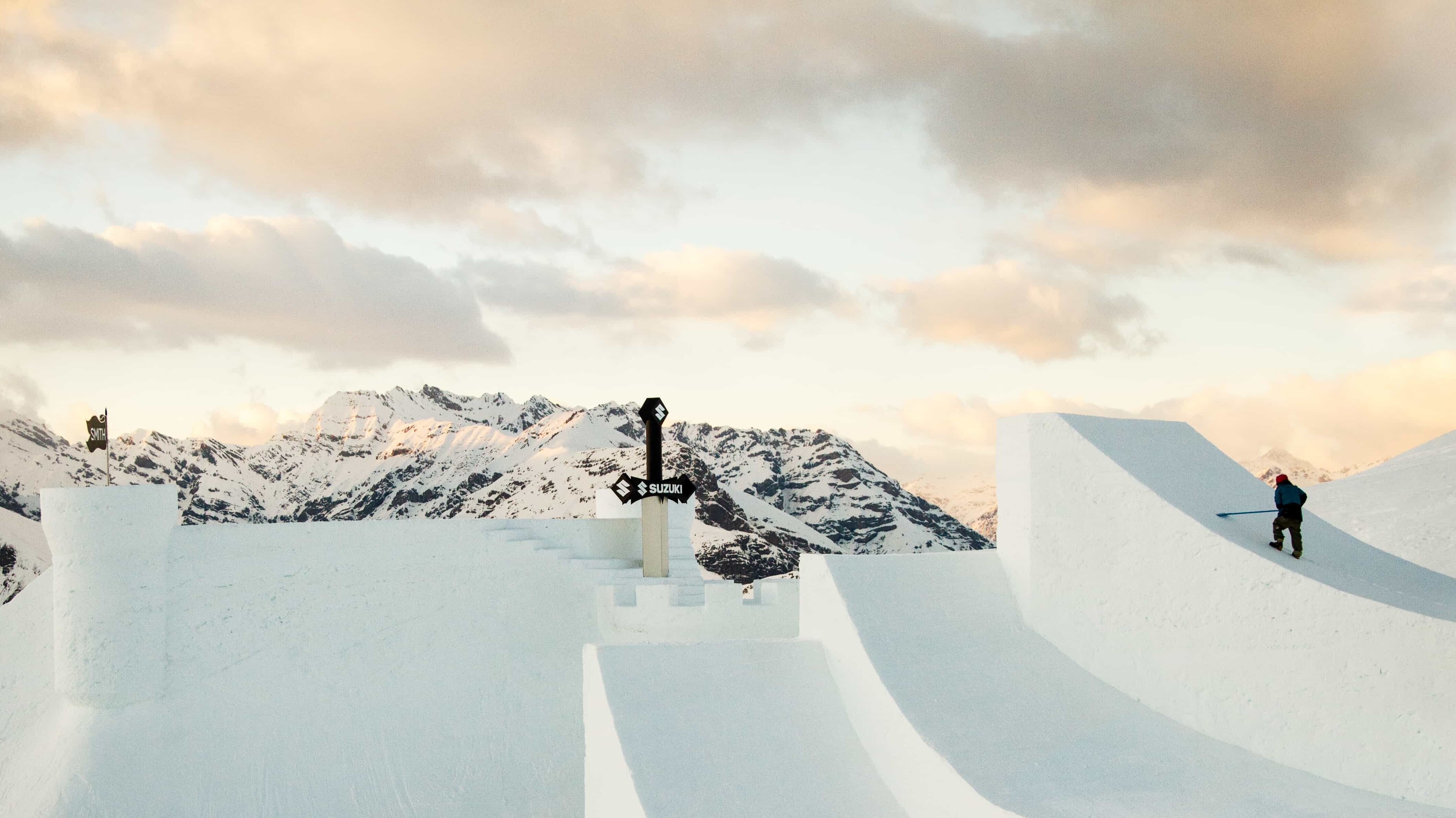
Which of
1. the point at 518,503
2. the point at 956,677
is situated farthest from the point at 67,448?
the point at 956,677

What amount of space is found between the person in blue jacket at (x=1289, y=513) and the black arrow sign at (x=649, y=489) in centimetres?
1307

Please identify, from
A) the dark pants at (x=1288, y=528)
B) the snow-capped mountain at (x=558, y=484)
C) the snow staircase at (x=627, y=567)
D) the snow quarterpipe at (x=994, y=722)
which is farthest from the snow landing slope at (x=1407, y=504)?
the snow-capped mountain at (x=558, y=484)

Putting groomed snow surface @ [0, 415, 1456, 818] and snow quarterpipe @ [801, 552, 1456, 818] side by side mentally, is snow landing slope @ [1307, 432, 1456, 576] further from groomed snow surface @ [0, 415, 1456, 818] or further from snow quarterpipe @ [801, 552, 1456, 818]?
snow quarterpipe @ [801, 552, 1456, 818]

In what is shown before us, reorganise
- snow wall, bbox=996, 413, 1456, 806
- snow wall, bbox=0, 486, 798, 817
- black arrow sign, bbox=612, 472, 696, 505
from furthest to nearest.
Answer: black arrow sign, bbox=612, 472, 696, 505 < snow wall, bbox=0, 486, 798, 817 < snow wall, bbox=996, 413, 1456, 806

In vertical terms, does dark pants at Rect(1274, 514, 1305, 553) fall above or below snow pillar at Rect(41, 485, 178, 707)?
above

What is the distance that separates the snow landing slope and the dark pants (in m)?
7.14

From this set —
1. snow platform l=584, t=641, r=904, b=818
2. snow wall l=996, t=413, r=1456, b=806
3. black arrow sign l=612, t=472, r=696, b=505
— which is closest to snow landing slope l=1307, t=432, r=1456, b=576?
snow wall l=996, t=413, r=1456, b=806

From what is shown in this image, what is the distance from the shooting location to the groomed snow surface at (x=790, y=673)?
11336mm

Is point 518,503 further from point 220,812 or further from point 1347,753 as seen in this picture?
point 1347,753

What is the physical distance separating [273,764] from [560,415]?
144 m

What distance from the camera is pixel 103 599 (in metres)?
18.3

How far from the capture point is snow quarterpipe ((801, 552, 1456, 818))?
10789 millimetres

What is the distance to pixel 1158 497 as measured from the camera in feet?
43.2

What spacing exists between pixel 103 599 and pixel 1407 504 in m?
25.1
